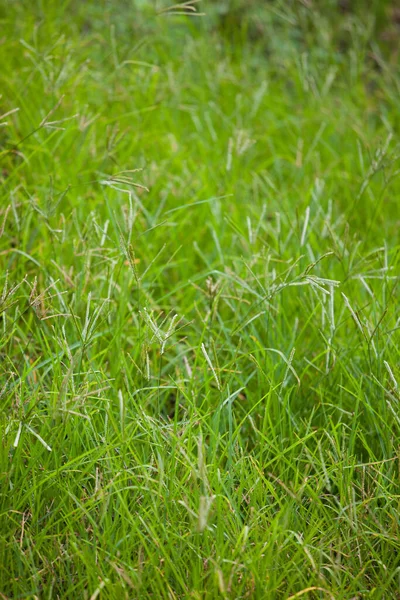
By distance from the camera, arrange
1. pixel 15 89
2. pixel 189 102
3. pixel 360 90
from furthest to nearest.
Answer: pixel 360 90 → pixel 189 102 → pixel 15 89

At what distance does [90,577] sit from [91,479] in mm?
259

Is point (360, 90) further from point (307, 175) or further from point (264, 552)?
point (264, 552)

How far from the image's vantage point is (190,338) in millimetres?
2121

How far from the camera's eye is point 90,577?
4.44ft

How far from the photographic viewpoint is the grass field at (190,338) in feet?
4.60

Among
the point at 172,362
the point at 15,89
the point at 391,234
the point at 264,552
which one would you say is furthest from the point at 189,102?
the point at 264,552

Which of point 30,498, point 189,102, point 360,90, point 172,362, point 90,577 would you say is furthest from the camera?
point 360,90

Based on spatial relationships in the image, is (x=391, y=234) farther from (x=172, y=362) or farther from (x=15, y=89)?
(x=15, y=89)

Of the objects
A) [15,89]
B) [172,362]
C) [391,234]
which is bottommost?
[391,234]

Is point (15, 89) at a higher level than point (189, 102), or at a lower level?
higher

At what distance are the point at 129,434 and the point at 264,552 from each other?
40 centimetres

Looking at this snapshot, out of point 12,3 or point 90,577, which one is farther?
point 12,3

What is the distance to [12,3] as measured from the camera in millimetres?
3379

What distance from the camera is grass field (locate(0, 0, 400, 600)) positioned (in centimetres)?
140
